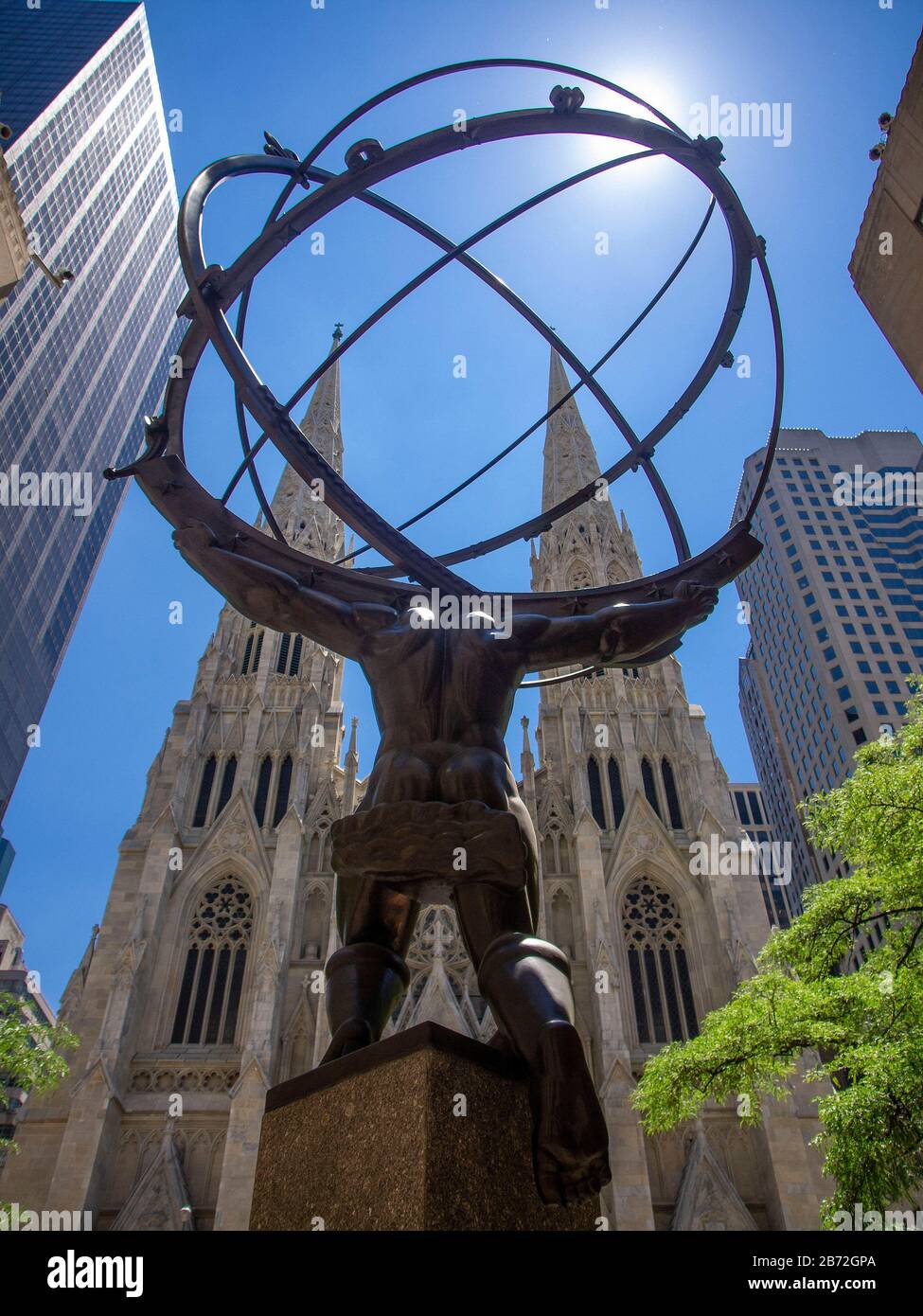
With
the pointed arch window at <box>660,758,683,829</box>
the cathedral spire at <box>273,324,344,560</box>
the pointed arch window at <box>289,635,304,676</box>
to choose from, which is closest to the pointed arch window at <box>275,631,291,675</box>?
the pointed arch window at <box>289,635,304,676</box>

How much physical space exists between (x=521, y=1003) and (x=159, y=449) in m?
3.86

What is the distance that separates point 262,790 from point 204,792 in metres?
2.12

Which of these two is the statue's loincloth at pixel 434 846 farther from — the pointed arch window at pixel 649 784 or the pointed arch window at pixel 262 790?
the pointed arch window at pixel 649 784

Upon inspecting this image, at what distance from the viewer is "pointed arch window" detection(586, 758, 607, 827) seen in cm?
3312

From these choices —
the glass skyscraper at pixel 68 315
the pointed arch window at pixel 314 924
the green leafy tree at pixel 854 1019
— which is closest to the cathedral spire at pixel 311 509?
the glass skyscraper at pixel 68 315

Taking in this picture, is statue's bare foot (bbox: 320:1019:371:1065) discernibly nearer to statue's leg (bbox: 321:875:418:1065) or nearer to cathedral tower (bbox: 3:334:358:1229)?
statue's leg (bbox: 321:875:418:1065)

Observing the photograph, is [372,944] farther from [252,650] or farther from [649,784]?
[252,650]

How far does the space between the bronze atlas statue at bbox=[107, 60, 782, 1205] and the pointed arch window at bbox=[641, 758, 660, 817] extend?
2746 centimetres

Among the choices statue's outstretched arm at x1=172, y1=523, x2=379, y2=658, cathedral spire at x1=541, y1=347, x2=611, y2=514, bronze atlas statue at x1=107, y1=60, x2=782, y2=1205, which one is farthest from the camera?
cathedral spire at x1=541, y1=347, x2=611, y2=514

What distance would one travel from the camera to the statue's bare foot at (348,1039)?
13.4 feet

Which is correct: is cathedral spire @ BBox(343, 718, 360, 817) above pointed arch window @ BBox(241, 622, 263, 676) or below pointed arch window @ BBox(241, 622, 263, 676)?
below

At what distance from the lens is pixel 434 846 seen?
4.23m
